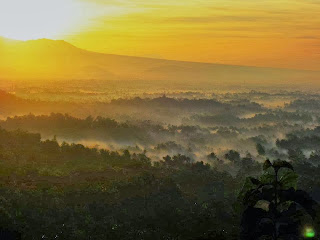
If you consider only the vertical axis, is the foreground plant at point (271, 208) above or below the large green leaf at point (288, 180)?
below

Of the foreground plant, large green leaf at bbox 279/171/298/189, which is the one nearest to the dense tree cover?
the foreground plant

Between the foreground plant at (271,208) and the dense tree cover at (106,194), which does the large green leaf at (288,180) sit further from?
the dense tree cover at (106,194)

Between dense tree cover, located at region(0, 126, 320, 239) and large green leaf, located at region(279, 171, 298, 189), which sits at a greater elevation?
large green leaf, located at region(279, 171, 298, 189)

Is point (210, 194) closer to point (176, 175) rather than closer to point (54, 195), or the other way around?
point (176, 175)

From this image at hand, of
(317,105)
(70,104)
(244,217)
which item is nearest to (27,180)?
(244,217)

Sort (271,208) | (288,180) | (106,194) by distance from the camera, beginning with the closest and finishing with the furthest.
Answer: (288,180), (271,208), (106,194)

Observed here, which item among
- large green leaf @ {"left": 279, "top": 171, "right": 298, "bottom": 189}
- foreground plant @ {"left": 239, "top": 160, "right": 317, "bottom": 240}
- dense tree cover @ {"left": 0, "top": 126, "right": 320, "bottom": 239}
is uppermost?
Answer: large green leaf @ {"left": 279, "top": 171, "right": 298, "bottom": 189}

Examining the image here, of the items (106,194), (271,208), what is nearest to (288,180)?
(271,208)

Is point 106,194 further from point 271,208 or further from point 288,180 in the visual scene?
point 288,180

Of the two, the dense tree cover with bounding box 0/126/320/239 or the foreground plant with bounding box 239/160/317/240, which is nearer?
the foreground plant with bounding box 239/160/317/240

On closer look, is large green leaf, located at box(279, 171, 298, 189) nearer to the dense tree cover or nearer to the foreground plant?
the foreground plant

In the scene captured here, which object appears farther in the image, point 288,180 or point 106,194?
point 106,194

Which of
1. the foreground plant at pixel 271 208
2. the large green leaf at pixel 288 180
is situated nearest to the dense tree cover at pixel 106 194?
the foreground plant at pixel 271 208
